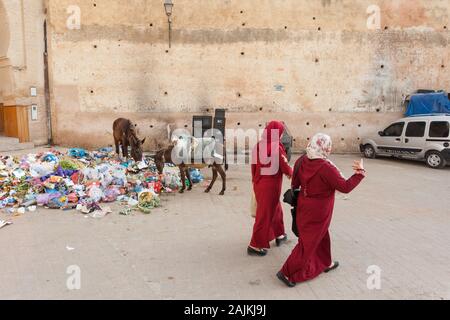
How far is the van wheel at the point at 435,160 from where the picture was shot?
11336 millimetres

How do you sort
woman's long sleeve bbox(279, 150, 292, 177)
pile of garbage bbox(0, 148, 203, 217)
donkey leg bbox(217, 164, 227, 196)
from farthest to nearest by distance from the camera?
donkey leg bbox(217, 164, 227, 196) < pile of garbage bbox(0, 148, 203, 217) < woman's long sleeve bbox(279, 150, 292, 177)

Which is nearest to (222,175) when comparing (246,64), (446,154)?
(246,64)

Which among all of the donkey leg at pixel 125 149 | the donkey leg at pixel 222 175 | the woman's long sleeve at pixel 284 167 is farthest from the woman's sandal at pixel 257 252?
the donkey leg at pixel 125 149

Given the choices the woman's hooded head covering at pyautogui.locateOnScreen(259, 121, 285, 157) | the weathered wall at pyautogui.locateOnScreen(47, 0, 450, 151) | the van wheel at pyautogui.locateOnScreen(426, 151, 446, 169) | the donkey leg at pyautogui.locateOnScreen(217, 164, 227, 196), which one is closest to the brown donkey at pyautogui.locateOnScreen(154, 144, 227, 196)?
the donkey leg at pyautogui.locateOnScreen(217, 164, 227, 196)

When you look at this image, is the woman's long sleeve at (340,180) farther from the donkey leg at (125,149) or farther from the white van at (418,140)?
the white van at (418,140)

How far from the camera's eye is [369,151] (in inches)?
541

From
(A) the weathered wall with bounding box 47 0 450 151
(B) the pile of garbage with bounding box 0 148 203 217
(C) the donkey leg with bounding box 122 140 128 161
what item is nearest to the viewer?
(B) the pile of garbage with bounding box 0 148 203 217

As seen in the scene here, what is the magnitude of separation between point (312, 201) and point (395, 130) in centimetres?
1030

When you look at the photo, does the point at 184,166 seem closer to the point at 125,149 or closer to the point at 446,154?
the point at 125,149

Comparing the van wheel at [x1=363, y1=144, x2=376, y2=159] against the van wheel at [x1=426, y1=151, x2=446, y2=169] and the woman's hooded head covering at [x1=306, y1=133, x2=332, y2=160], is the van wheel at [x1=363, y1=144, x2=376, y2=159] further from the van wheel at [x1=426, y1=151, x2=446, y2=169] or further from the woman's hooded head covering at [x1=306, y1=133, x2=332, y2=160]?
the woman's hooded head covering at [x1=306, y1=133, x2=332, y2=160]

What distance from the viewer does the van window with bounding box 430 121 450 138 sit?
1129cm

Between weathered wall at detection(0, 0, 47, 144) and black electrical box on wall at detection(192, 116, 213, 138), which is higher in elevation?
weathered wall at detection(0, 0, 47, 144)

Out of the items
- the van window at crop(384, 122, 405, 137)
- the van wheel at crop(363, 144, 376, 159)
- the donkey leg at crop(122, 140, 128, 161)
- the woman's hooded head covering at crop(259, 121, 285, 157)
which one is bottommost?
the van wheel at crop(363, 144, 376, 159)
